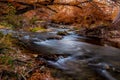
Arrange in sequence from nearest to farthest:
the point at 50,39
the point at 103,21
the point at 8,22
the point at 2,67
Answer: the point at 2,67
the point at 8,22
the point at 50,39
the point at 103,21

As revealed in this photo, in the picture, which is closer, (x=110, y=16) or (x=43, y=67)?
(x=43, y=67)

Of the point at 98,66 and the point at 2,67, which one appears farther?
the point at 98,66

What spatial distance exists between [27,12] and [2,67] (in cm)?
1064

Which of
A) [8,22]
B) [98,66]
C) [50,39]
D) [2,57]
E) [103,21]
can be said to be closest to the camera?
[2,57]

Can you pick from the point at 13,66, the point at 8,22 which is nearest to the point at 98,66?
the point at 13,66

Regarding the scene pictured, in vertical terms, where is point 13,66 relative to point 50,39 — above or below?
above

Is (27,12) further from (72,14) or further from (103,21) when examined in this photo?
(103,21)

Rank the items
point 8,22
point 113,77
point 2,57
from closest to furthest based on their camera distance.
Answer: point 2,57 < point 113,77 < point 8,22

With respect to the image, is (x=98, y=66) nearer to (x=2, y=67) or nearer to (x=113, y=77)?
(x=113, y=77)

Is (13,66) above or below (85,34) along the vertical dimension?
above

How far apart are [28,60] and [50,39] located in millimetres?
4780

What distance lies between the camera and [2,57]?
473 cm

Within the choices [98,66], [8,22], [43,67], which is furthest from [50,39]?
[43,67]

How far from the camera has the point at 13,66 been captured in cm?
455
